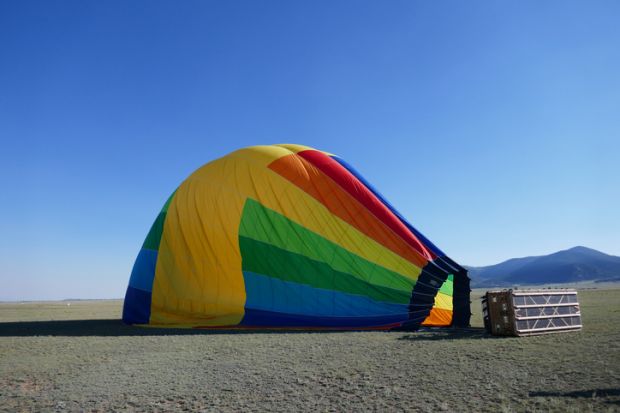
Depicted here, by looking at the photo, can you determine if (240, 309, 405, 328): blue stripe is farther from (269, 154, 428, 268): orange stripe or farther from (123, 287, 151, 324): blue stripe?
(123, 287, 151, 324): blue stripe

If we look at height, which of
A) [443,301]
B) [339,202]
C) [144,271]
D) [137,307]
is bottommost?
[137,307]

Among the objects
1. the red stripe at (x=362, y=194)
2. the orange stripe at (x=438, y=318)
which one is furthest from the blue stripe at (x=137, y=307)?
the orange stripe at (x=438, y=318)

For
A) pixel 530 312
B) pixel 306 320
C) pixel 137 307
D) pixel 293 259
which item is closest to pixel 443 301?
pixel 530 312

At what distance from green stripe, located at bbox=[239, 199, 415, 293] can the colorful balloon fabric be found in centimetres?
4

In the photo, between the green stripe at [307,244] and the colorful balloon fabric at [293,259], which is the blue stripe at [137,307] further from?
the green stripe at [307,244]

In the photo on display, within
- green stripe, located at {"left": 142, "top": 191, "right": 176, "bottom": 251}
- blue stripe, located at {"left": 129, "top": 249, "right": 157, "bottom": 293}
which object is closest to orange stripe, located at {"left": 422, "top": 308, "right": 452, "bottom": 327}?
blue stripe, located at {"left": 129, "top": 249, "right": 157, "bottom": 293}

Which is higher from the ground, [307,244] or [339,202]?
[339,202]

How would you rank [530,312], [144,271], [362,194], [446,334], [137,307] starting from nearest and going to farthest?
[530,312] < [446,334] < [362,194] < [137,307] < [144,271]

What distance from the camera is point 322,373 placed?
7441 millimetres

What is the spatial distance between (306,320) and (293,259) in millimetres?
2142

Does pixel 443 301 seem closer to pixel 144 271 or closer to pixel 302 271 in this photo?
pixel 302 271

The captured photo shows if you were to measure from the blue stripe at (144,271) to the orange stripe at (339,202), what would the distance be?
6655mm

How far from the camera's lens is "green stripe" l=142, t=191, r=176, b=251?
58.9 feet

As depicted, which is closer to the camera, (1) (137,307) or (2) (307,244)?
(2) (307,244)
